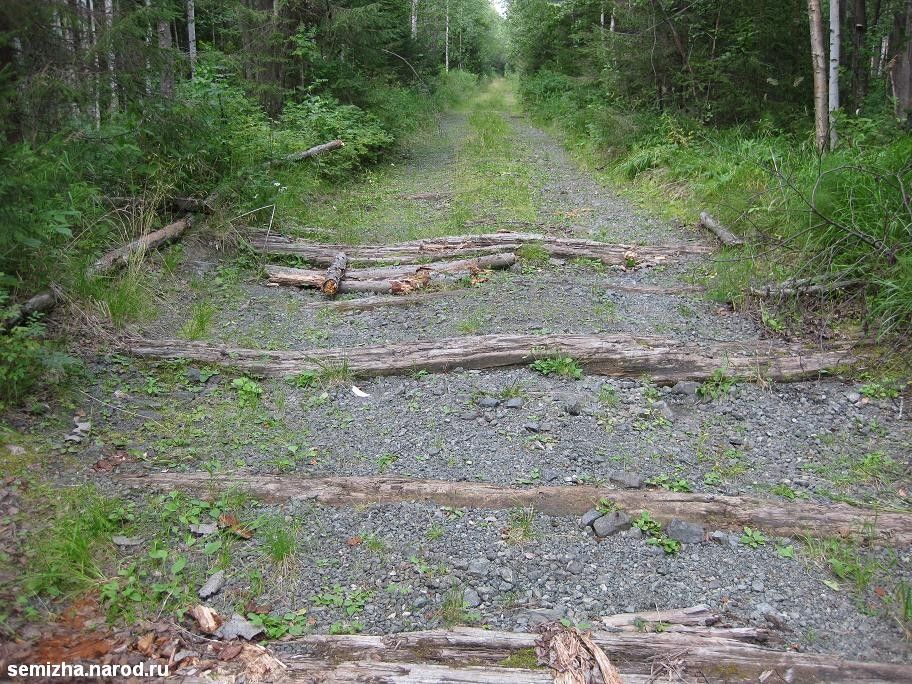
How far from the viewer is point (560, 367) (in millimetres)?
5410

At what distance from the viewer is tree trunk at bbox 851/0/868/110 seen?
11.5 m

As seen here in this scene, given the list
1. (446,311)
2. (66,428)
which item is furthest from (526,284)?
(66,428)

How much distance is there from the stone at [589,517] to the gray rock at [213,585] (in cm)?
195

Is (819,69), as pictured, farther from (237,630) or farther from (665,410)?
(237,630)

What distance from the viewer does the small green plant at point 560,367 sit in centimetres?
538

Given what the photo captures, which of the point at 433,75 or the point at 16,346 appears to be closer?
the point at 16,346

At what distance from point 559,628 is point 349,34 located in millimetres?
14801

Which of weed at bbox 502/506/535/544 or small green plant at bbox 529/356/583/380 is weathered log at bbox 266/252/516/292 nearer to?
small green plant at bbox 529/356/583/380

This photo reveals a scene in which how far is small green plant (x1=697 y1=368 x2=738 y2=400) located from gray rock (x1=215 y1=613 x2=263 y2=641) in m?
3.72

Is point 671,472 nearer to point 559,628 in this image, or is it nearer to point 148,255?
point 559,628

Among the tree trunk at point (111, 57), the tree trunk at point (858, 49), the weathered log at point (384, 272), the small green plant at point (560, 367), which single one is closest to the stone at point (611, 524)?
the small green plant at point (560, 367)

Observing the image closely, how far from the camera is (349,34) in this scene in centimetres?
1484

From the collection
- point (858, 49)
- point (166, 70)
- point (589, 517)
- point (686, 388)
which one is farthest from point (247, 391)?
point (858, 49)

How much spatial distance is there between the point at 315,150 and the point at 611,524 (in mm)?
10514
